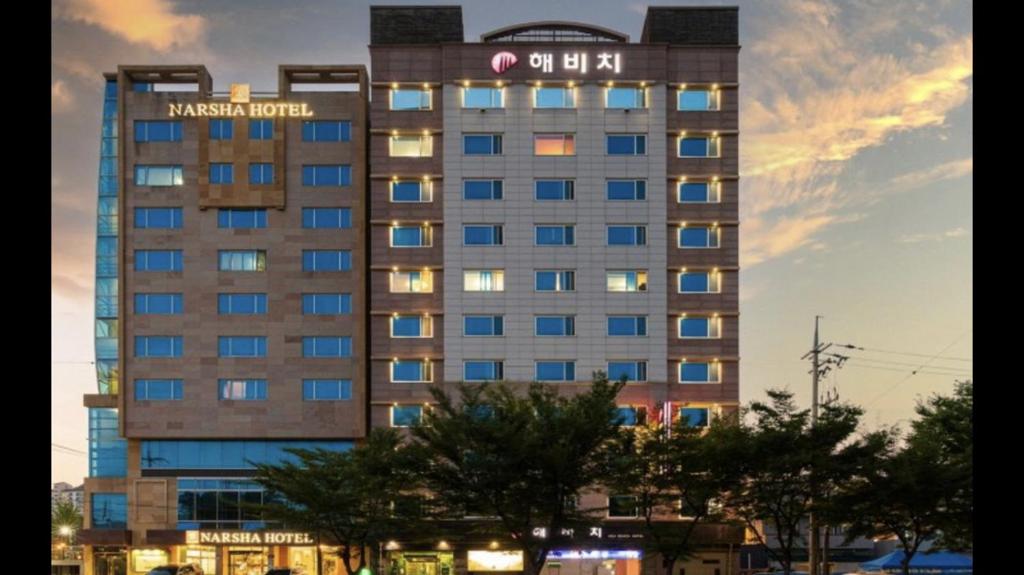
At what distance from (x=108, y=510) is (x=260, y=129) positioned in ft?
79.2

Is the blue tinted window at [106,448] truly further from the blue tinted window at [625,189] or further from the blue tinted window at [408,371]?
the blue tinted window at [625,189]

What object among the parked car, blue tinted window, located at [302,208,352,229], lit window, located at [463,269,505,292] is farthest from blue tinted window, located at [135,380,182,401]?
lit window, located at [463,269,505,292]

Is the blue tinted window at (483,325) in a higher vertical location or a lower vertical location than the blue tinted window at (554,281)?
lower

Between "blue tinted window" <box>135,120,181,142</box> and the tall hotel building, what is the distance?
0.42 ft

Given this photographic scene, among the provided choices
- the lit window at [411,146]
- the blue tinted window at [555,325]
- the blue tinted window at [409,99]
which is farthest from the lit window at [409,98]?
the blue tinted window at [555,325]

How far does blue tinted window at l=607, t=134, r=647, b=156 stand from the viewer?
5375 cm

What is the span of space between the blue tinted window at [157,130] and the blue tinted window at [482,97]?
17.2m

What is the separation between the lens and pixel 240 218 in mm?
55469

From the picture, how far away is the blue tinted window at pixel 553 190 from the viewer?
53781mm

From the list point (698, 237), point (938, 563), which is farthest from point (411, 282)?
point (938, 563)
